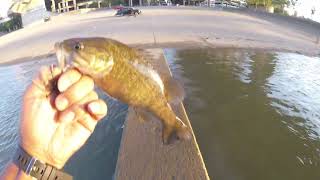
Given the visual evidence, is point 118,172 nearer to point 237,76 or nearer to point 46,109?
point 46,109

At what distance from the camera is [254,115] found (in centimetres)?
885

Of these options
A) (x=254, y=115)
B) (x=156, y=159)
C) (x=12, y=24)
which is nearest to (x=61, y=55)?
(x=156, y=159)

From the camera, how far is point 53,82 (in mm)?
2238

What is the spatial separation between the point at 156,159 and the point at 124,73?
7.87ft

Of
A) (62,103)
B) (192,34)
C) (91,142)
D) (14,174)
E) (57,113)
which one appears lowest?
(91,142)

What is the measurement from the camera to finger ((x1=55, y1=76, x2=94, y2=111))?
7.14 feet

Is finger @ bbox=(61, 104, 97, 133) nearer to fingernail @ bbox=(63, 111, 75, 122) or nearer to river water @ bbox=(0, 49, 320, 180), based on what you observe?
fingernail @ bbox=(63, 111, 75, 122)

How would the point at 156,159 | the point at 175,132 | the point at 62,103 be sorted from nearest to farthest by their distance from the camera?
the point at 62,103 → the point at 175,132 → the point at 156,159

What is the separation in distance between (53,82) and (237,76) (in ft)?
32.8

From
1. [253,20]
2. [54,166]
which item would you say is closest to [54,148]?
[54,166]

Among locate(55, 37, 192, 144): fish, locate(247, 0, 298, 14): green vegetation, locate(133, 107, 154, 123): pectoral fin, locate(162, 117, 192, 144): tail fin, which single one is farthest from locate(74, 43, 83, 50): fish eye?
locate(247, 0, 298, 14): green vegetation

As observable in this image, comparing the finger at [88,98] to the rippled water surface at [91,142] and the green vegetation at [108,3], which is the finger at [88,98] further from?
the green vegetation at [108,3]

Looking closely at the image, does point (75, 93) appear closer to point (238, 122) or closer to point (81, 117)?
point (81, 117)

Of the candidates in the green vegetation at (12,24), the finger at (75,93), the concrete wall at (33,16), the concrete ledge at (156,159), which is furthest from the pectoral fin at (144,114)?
the green vegetation at (12,24)
